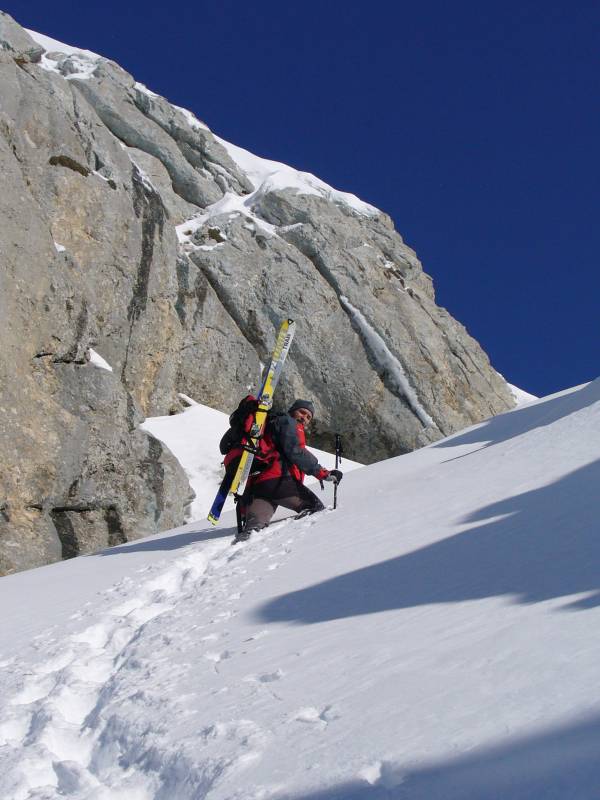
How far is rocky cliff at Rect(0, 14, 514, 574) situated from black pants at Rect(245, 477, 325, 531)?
1058 cm

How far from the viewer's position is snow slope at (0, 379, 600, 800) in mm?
2514

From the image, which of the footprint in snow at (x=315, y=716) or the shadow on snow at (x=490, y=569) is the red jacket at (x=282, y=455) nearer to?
the shadow on snow at (x=490, y=569)

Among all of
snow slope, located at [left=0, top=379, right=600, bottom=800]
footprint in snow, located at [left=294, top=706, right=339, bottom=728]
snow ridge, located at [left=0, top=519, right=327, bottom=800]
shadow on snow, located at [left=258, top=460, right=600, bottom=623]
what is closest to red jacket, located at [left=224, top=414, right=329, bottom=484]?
snow slope, located at [left=0, top=379, right=600, bottom=800]

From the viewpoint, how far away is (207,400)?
31547 millimetres

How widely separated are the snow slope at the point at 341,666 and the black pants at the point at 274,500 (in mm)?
1085

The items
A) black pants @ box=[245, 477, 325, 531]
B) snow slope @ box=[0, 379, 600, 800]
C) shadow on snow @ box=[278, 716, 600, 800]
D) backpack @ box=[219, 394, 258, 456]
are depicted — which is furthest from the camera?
backpack @ box=[219, 394, 258, 456]

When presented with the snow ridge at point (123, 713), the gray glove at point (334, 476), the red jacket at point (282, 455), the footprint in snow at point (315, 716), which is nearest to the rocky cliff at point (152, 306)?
the red jacket at point (282, 455)

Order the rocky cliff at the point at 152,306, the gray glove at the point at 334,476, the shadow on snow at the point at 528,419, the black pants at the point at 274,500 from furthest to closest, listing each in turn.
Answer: the rocky cliff at the point at 152,306 < the shadow on snow at the point at 528,419 < the gray glove at the point at 334,476 < the black pants at the point at 274,500

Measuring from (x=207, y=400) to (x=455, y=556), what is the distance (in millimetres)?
26830

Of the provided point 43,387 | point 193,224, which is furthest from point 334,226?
point 43,387

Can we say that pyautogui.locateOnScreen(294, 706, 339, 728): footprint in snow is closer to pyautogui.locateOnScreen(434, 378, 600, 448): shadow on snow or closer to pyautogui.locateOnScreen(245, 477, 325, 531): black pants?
pyautogui.locateOnScreen(245, 477, 325, 531): black pants

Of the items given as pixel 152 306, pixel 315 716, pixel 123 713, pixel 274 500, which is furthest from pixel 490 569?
pixel 152 306

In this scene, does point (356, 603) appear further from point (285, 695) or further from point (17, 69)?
point (17, 69)

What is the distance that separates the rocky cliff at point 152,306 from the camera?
65.4 ft
